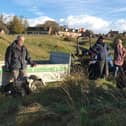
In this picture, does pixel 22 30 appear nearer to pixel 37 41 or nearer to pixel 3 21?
pixel 3 21

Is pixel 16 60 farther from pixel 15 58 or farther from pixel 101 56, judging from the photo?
pixel 101 56

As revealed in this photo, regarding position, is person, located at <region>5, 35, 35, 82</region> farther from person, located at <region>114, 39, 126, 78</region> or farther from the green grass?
person, located at <region>114, 39, 126, 78</region>

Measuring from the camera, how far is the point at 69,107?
27.1 feet

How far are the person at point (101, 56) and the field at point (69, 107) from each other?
296cm

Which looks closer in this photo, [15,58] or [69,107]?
[69,107]

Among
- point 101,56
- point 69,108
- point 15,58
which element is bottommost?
point 69,108

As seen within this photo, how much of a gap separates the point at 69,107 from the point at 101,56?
20.1 feet

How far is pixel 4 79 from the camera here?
38.1ft

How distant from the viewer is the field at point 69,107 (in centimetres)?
758

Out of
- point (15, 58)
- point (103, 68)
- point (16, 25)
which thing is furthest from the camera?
point (16, 25)

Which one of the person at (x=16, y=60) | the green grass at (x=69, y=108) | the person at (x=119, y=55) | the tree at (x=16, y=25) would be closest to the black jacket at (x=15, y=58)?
the person at (x=16, y=60)

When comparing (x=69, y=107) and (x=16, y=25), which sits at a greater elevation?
(x=16, y=25)

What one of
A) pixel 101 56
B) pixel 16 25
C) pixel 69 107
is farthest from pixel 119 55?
pixel 16 25

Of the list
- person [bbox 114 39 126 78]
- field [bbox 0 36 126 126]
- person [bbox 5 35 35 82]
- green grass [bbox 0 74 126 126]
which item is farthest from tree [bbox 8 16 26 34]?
green grass [bbox 0 74 126 126]
